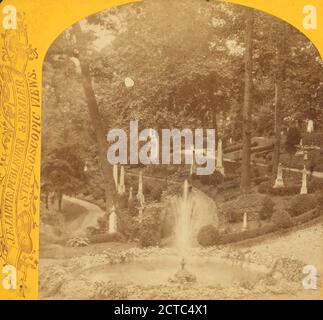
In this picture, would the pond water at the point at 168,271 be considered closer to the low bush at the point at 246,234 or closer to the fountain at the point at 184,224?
the fountain at the point at 184,224

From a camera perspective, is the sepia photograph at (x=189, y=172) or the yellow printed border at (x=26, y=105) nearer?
the yellow printed border at (x=26, y=105)

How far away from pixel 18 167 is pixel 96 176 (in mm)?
693

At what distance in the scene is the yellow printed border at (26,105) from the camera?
15.0 ft

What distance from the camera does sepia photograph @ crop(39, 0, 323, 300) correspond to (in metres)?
4.68

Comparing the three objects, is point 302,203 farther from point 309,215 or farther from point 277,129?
point 277,129

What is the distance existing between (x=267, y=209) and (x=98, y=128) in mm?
1696

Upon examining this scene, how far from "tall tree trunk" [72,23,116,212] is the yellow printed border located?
1.09ft

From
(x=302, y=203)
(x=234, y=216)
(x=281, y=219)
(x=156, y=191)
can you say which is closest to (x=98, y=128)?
(x=156, y=191)

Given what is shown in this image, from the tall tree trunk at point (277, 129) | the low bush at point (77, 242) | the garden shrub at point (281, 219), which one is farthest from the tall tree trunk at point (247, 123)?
the low bush at point (77, 242)

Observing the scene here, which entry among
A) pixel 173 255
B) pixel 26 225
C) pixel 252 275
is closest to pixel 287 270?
pixel 252 275

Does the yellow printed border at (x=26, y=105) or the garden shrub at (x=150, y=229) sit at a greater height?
the yellow printed border at (x=26, y=105)

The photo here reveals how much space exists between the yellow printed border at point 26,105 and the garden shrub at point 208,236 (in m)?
1.47

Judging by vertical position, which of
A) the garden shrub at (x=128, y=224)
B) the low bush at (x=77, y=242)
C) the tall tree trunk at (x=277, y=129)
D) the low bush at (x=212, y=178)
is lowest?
the low bush at (x=77, y=242)

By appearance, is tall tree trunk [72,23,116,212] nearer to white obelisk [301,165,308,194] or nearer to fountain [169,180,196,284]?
fountain [169,180,196,284]
